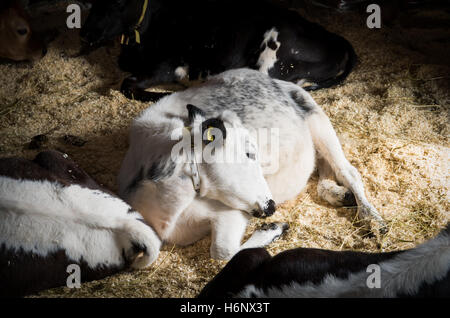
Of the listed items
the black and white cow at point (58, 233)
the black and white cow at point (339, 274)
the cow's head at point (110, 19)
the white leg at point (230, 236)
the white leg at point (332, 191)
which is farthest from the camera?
the cow's head at point (110, 19)

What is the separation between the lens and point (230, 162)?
260 centimetres

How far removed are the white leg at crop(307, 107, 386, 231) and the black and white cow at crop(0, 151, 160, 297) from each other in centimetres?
153

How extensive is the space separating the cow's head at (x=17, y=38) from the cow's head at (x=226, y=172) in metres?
3.00

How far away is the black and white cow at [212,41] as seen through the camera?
431 centimetres

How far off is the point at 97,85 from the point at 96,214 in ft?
7.92

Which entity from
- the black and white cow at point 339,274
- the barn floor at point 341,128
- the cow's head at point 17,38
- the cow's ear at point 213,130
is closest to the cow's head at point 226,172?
the cow's ear at point 213,130

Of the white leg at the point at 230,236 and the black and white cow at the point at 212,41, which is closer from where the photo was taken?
the white leg at the point at 230,236

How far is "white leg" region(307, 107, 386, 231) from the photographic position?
10.6ft

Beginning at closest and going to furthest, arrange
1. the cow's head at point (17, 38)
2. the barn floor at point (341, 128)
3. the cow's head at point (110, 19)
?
Answer: the barn floor at point (341, 128) → the cow's head at point (110, 19) → the cow's head at point (17, 38)

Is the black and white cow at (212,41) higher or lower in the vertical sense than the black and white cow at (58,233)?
higher

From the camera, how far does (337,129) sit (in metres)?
3.74

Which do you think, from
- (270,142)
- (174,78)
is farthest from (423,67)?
(174,78)

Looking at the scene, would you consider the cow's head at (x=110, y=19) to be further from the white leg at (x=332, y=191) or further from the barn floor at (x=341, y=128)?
the white leg at (x=332, y=191)

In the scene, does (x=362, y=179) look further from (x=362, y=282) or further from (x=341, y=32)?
(x=341, y=32)
